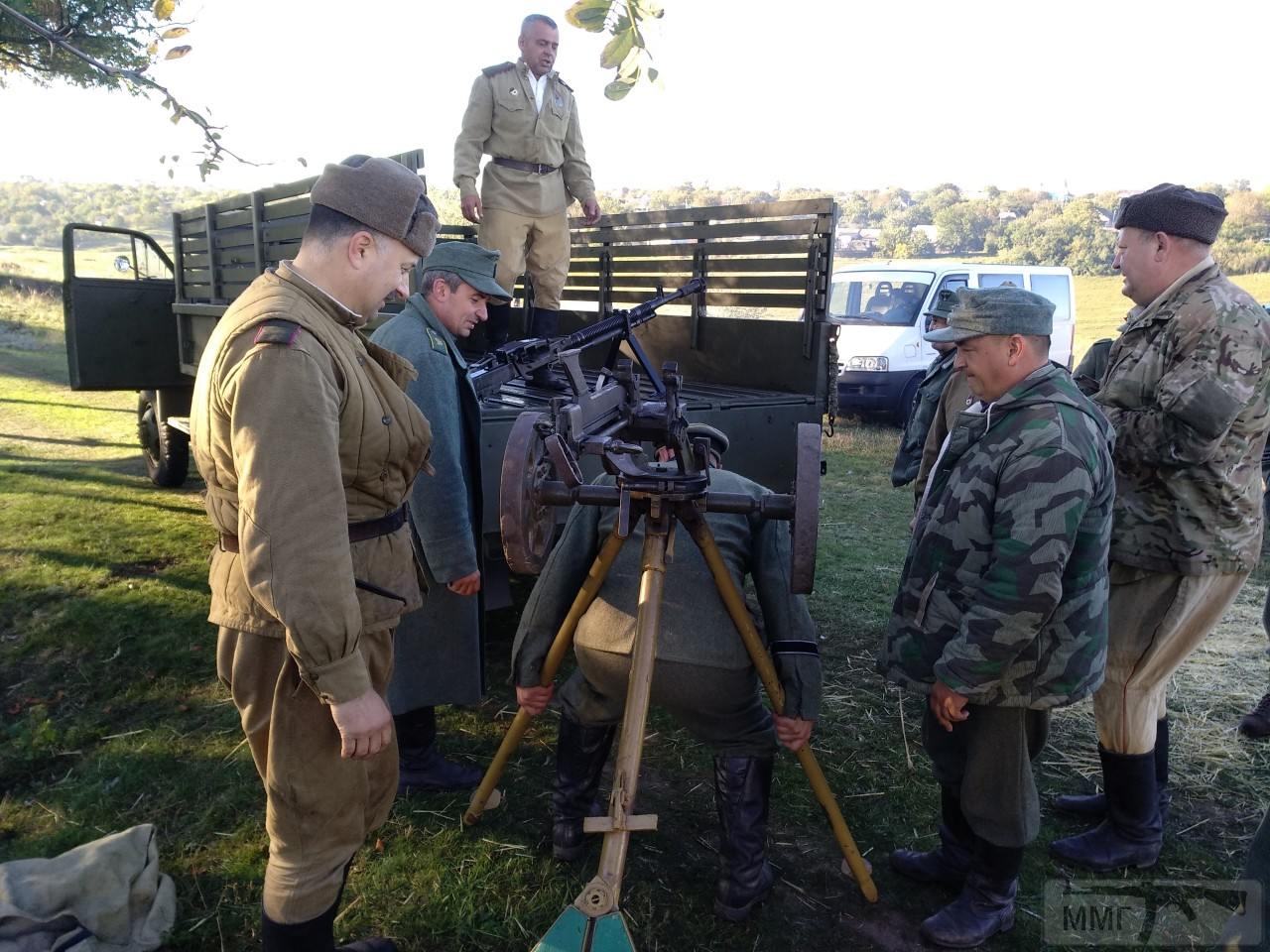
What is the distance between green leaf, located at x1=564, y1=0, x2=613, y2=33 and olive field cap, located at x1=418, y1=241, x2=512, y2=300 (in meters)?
1.46

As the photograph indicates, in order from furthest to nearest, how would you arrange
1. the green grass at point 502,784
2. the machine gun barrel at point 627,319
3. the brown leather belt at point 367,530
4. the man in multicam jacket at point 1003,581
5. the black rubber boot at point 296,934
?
the machine gun barrel at point 627,319 < the green grass at point 502,784 < the man in multicam jacket at point 1003,581 < the black rubber boot at point 296,934 < the brown leather belt at point 367,530

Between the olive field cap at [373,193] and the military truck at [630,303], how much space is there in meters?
1.67

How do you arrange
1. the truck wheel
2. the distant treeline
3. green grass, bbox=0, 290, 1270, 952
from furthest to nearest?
the distant treeline → the truck wheel → green grass, bbox=0, 290, 1270, 952

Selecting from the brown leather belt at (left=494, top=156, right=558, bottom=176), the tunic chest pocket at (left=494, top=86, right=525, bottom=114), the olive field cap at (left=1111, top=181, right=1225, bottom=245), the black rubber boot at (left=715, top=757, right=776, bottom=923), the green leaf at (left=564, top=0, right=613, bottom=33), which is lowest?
the black rubber boot at (left=715, top=757, right=776, bottom=923)

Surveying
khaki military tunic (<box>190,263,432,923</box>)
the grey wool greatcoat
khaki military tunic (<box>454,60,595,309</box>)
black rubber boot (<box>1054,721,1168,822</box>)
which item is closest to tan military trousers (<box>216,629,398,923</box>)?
khaki military tunic (<box>190,263,432,923</box>)

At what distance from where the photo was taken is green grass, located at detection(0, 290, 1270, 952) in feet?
9.07

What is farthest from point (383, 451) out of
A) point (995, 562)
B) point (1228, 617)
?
point (1228, 617)

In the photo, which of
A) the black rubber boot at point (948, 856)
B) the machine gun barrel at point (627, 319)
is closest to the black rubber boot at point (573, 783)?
the black rubber boot at point (948, 856)

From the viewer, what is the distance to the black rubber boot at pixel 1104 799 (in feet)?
10.8

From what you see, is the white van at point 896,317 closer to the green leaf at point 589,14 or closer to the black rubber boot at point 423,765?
the black rubber boot at point 423,765

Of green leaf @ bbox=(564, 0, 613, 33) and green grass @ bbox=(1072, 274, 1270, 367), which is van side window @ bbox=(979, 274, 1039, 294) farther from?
green leaf @ bbox=(564, 0, 613, 33)

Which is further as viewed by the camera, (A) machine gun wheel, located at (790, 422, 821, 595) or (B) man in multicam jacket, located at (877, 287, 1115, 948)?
(B) man in multicam jacket, located at (877, 287, 1115, 948)

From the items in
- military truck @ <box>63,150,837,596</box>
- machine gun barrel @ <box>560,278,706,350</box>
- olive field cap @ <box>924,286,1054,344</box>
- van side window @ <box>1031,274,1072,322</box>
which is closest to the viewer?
olive field cap @ <box>924,286,1054,344</box>

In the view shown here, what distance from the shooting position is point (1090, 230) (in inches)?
1821
